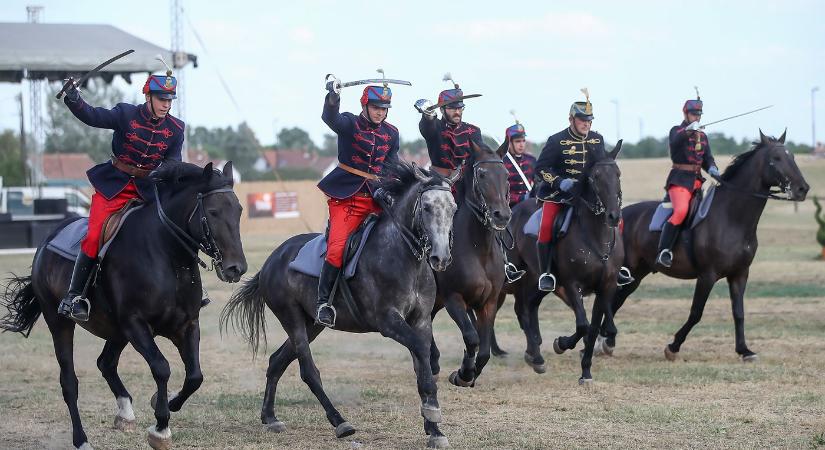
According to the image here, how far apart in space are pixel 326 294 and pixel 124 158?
201 centimetres

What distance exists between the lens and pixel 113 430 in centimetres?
965

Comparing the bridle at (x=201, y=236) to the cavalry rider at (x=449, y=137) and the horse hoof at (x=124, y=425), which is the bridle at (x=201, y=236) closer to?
the horse hoof at (x=124, y=425)

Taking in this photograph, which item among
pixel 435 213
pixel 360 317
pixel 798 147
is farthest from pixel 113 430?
pixel 798 147

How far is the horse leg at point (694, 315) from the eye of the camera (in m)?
13.6

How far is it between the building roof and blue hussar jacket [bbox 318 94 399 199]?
65.3 feet

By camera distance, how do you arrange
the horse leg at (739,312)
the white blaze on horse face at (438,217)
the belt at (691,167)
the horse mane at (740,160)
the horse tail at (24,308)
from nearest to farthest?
the white blaze on horse face at (438,217)
the horse tail at (24,308)
the horse leg at (739,312)
the horse mane at (740,160)
the belt at (691,167)

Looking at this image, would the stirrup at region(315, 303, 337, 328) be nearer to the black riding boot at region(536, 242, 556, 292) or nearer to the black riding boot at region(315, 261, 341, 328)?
the black riding boot at region(315, 261, 341, 328)

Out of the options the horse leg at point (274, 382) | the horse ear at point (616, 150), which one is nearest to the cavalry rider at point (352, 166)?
the horse leg at point (274, 382)

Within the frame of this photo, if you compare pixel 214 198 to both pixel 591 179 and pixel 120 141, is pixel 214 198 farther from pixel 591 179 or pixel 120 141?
pixel 591 179

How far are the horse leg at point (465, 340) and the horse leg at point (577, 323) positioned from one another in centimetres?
185

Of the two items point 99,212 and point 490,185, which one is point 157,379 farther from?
point 490,185

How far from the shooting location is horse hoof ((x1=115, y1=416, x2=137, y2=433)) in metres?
9.66

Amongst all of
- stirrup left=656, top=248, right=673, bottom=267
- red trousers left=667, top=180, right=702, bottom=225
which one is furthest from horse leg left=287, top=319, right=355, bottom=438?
red trousers left=667, top=180, right=702, bottom=225

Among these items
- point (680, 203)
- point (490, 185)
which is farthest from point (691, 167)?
point (490, 185)
